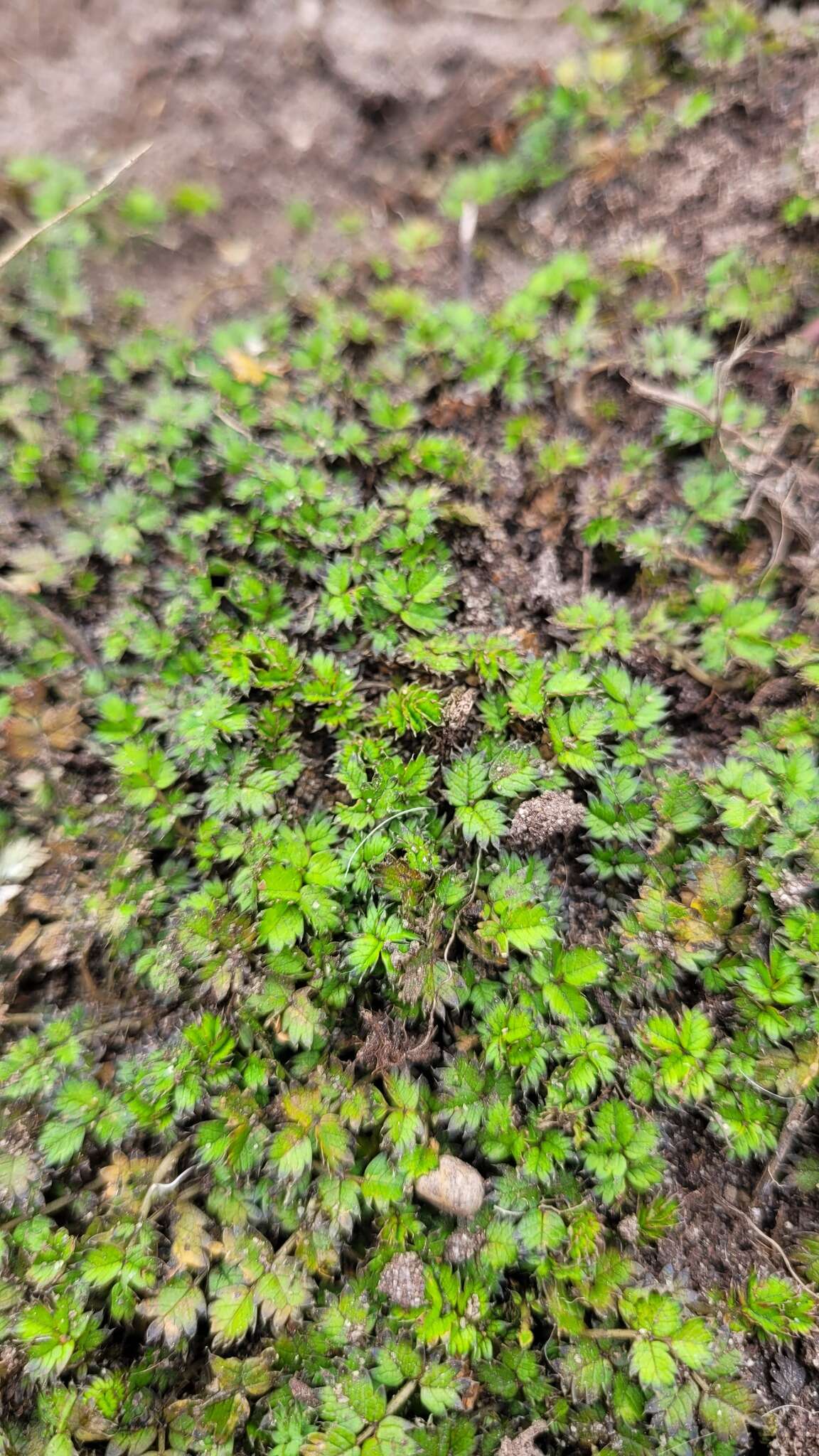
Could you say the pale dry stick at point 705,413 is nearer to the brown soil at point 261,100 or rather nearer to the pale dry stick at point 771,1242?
the brown soil at point 261,100

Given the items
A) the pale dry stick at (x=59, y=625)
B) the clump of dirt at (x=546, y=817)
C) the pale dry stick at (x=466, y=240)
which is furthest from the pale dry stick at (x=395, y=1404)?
the pale dry stick at (x=466, y=240)

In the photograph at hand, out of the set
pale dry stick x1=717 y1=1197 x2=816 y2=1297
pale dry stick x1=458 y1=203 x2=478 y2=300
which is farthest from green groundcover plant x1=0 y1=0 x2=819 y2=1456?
pale dry stick x1=458 y1=203 x2=478 y2=300

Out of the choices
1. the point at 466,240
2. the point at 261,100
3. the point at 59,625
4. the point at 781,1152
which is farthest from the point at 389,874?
the point at 261,100

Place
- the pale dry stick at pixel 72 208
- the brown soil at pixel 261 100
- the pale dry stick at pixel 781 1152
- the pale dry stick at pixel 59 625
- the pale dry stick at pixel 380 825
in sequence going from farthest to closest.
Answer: the brown soil at pixel 261 100, the pale dry stick at pixel 72 208, the pale dry stick at pixel 59 625, the pale dry stick at pixel 380 825, the pale dry stick at pixel 781 1152

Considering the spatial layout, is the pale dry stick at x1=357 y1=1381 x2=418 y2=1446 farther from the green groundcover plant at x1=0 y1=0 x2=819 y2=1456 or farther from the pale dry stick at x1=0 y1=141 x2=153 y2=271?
the pale dry stick at x1=0 y1=141 x2=153 y2=271

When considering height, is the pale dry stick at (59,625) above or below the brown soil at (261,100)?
below

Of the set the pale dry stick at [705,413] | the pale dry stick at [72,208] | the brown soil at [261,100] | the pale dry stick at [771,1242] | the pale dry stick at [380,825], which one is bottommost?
the pale dry stick at [771,1242]

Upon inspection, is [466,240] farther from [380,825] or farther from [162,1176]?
[162,1176]
